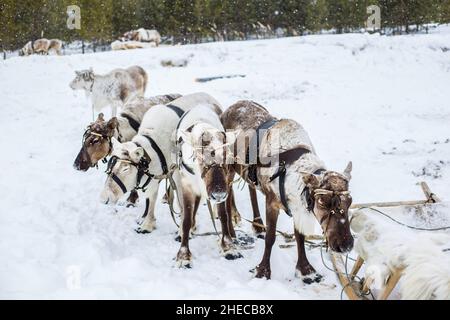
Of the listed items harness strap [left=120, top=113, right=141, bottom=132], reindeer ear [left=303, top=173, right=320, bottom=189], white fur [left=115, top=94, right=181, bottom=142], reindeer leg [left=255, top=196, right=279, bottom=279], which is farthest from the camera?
harness strap [left=120, top=113, right=141, bottom=132]

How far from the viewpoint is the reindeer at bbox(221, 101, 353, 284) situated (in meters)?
4.03

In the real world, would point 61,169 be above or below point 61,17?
below

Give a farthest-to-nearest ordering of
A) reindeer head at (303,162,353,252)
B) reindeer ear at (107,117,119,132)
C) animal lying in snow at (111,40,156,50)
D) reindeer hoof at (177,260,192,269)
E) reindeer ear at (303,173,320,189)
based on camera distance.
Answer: animal lying in snow at (111,40,156,50) < reindeer ear at (107,117,119,132) < reindeer hoof at (177,260,192,269) < reindeer ear at (303,173,320,189) < reindeer head at (303,162,353,252)

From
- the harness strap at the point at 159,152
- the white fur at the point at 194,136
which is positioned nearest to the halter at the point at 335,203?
the white fur at the point at 194,136

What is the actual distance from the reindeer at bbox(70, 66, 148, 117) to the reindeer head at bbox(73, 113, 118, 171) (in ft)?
20.4

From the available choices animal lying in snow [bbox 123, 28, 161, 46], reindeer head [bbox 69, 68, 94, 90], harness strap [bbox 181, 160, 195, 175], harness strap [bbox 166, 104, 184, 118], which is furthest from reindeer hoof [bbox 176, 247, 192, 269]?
animal lying in snow [bbox 123, 28, 161, 46]

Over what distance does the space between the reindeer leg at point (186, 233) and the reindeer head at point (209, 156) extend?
52 cm

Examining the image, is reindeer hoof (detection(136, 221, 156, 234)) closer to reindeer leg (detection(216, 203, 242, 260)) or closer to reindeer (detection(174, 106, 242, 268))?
reindeer (detection(174, 106, 242, 268))

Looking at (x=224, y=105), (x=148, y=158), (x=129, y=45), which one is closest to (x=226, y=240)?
(x=148, y=158)

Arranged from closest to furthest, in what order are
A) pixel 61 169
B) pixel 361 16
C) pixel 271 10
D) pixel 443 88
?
pixel 61 169, pixel 443 88, pixel 361 16, pixel 271 10
